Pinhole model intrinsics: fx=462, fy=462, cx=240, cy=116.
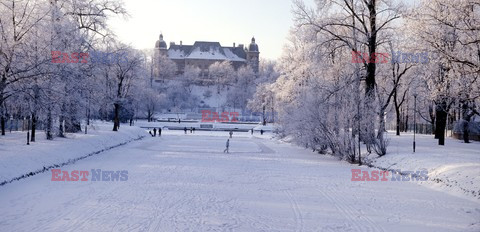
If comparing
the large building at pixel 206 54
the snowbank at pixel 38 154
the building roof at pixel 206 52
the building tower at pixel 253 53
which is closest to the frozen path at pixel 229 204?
the snowbank at pixel 38 154

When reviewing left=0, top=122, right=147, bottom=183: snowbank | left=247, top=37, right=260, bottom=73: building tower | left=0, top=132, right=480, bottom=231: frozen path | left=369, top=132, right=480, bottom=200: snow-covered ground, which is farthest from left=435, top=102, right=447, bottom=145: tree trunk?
left=247, top=37, right=260, bottom=73: building tower

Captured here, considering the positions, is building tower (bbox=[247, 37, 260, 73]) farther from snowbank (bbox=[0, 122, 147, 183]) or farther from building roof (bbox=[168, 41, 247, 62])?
snowbank (bbox=[0, 122, 147, 183])

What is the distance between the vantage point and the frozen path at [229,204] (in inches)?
393

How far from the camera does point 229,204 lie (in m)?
12.4

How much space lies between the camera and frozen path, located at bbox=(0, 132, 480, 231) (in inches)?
393

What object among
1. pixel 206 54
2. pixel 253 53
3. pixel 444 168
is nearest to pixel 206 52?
pixel 206 54

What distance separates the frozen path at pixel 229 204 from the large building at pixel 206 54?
389ft

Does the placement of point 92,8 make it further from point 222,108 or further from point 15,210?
point 222,108

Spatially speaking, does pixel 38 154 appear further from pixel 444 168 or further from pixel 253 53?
pixel 253 53

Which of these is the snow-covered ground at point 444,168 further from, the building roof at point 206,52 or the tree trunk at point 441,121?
the building roof at point 206,52

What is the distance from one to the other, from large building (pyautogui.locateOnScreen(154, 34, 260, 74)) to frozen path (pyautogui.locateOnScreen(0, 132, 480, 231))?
389ft

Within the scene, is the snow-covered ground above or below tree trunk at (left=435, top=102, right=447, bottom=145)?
below

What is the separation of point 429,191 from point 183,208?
831 cm

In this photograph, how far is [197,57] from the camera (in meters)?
137
